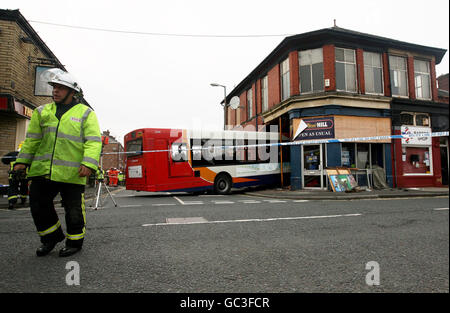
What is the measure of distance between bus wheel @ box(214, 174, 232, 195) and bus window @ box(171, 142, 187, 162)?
6.42 ft

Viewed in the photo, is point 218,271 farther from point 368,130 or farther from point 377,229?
point 368,130

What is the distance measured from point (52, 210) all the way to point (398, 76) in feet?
60.1

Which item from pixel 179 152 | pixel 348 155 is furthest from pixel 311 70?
pixel 179 152

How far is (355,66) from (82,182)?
1535 centimetres

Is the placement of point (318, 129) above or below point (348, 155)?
above

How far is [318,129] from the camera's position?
13.9 meters

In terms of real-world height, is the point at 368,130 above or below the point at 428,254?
above

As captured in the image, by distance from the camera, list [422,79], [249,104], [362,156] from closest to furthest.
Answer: [362,156]
[422,79]
[249,104]

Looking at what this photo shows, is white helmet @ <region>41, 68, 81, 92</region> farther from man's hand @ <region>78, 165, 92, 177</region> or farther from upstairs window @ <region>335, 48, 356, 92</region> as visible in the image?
upstairs window @ <region>335, 48, 356, 92</region>

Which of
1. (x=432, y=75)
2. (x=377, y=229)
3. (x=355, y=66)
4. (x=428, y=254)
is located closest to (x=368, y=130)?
(x=355, y=66)

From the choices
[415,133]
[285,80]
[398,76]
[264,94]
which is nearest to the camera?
[415,133]

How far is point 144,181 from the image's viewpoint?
1109cm

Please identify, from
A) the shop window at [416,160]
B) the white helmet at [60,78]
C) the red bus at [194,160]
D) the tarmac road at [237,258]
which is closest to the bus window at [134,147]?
the red bus at [194,160]

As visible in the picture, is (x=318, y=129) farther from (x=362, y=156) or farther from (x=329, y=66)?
(x=329, y=66)
